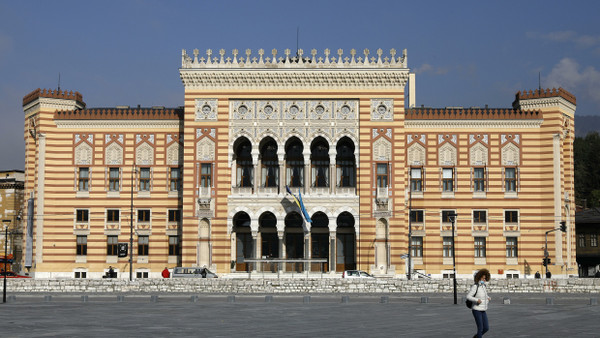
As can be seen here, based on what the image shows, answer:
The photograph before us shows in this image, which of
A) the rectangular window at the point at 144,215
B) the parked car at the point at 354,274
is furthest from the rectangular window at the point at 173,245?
the parked car at the point at 354,274

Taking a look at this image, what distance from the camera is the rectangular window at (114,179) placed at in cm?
6319

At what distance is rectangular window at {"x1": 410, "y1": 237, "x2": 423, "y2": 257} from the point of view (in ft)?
205

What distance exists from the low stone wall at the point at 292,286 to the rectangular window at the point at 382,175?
1338cm

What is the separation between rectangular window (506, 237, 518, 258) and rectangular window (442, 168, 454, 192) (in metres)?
6.28

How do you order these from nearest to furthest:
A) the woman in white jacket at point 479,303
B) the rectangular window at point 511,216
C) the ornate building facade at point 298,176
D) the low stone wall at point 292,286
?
the woman in white jacket at point 479,303 < the low stone wall at point 292,286 < the ornate building facade at point 298,176 < the rectangular window at point 511,216

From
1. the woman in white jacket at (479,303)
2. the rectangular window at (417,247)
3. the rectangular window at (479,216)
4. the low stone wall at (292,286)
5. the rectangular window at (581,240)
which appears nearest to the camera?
the woman in white jacket at (479,303)

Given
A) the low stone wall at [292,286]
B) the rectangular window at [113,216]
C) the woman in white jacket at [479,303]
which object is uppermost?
the rectangular window at [113,216]

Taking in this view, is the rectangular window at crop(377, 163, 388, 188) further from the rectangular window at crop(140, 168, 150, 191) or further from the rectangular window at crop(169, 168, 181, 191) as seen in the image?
the rectangular window at crop(140, 168, 150, 191)

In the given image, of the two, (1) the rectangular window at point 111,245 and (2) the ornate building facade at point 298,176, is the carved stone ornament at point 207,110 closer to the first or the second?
(2) the ornate building facade at point 298,176

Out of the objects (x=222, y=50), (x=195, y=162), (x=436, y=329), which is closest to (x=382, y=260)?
(x=195, y=162)

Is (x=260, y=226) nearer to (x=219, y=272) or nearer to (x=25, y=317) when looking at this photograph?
(x=219, y=272)

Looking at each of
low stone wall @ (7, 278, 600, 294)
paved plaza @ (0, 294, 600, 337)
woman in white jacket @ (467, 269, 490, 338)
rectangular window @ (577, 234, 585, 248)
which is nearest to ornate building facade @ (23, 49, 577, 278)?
low stone wall @ (7, 278, 600, 294)

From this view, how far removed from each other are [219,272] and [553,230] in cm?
2636

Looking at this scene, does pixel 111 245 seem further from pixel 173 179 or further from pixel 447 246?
pixel 447 246
